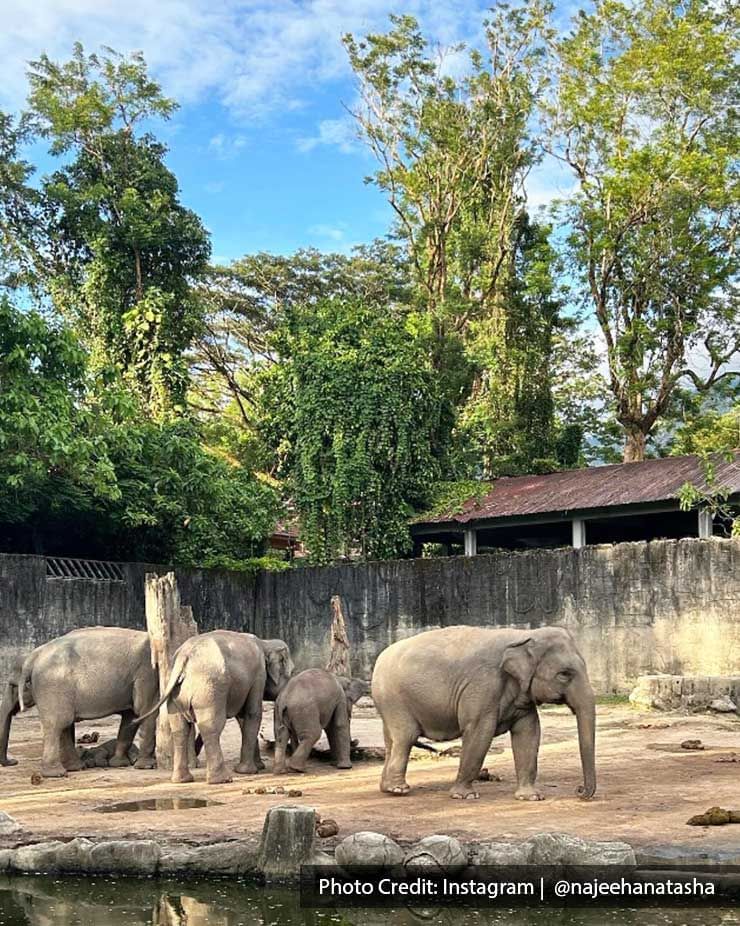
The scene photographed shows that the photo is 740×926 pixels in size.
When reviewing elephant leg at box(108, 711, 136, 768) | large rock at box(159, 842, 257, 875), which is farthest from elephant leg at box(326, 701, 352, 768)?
large rock at box(159, 842, 257, 875)

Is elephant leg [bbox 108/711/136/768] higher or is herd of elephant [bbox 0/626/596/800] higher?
herd of elephant [bbox 0/626/596/800]

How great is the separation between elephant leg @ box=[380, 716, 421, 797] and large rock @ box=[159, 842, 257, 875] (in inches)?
108

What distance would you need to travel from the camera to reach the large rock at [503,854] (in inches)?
288

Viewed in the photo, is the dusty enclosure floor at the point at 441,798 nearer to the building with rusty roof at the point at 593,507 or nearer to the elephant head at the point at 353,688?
the elephant head at the point at 353,688

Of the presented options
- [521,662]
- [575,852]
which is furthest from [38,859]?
[521,662]

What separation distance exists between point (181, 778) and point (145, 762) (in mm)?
1597

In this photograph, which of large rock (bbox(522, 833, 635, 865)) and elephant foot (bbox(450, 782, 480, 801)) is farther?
elephant foot (bbox(450, 782, 480, 801))

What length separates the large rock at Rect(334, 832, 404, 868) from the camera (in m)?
7.38

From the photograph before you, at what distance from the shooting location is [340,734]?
12.6 metres

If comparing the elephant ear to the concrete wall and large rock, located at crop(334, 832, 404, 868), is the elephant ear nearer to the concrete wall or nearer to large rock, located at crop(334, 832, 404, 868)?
large rock, located at crop(334, 832, 404, 868)

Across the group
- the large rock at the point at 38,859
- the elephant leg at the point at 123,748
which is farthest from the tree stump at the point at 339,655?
the large rock at the point at 38,859

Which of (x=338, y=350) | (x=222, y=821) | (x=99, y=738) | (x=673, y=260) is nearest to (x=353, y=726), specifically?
(x=99, y=738)

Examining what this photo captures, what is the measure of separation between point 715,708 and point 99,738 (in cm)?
839

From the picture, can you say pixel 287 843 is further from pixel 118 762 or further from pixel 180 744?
pixel 118 762
